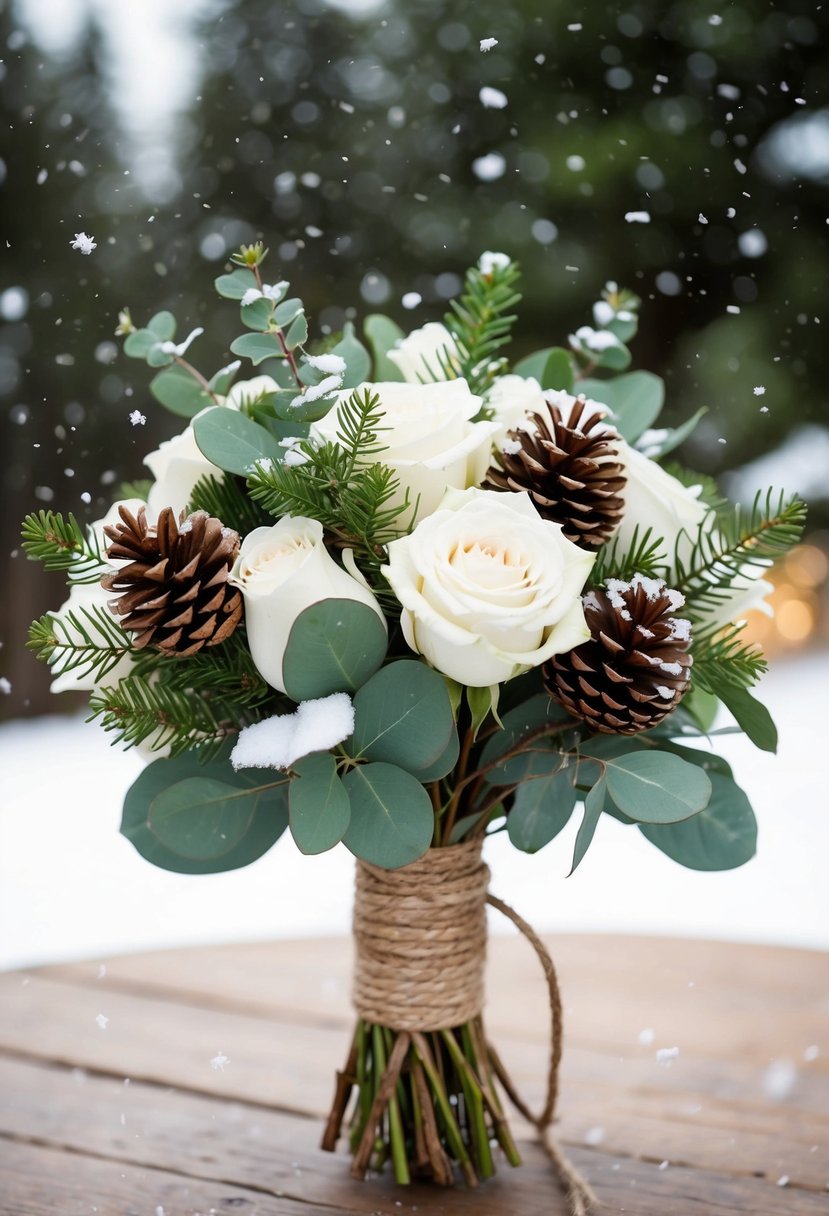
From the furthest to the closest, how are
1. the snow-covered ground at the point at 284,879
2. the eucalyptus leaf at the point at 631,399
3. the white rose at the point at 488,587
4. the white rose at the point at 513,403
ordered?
the snow-covered ground at the point at 284,879, the eucalyptus leaf at the point at 631,399, the white rose at the point at 513,403, the white rose at the point at 488,587

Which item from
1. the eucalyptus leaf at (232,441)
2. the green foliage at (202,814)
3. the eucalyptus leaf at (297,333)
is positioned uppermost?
the eucalyptus leaf at (297,333)

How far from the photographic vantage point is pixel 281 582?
0.53m

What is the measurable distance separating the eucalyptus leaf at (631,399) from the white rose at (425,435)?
0.17m

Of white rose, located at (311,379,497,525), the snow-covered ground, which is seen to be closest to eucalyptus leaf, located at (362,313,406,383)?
white rose, located at (311,379,497,525)

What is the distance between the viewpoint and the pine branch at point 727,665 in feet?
1.96

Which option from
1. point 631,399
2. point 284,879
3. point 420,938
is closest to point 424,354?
point 631,399

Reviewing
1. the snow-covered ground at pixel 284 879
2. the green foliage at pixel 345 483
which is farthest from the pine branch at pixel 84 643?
the snow-covered ground at pixel 284 879

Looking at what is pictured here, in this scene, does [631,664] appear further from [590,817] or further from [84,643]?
[84,643]

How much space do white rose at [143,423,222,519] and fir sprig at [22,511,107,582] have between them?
0.19 feet

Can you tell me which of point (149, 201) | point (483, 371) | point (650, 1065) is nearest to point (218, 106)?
point (149, 201)

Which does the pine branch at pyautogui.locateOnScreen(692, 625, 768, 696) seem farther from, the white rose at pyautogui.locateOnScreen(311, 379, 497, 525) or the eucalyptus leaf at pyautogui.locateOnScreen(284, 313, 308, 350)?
the eucalyptus leaf at pyautogui.locateOnScreen(284, 313, 308, 350)

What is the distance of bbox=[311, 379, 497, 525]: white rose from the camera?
1.83 feet

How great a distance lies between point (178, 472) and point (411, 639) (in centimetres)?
18

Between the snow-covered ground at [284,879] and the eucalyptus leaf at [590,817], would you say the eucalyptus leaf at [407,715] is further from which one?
the snow-covered ground at [284,879]
